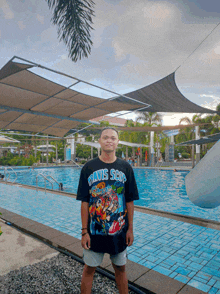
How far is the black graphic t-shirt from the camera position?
178cm

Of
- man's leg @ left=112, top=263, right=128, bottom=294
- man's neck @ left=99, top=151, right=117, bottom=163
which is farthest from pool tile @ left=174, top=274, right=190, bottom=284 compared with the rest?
man's neck @ left=99, top=151, right=117, bottom=163

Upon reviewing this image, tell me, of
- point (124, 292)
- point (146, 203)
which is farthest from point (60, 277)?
point (146, 203)

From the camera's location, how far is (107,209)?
1.79 m

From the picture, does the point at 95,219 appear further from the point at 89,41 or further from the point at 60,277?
the point at 89,41

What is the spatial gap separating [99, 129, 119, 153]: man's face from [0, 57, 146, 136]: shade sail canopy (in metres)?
3.67

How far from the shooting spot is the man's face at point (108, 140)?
73.5 inches

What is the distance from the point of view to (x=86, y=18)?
524 cm

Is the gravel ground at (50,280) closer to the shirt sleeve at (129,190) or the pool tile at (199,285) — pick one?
the pool tile at (199,285)

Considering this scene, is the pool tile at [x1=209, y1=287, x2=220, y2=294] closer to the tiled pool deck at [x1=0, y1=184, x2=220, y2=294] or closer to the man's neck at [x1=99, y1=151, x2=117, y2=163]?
the tiled pool deck at [x1=0, y1=184, x2=220, y2=294]

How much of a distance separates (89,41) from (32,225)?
Result: 14.0 feet

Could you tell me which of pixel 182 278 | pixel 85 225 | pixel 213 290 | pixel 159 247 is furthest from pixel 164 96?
pixel 85 225

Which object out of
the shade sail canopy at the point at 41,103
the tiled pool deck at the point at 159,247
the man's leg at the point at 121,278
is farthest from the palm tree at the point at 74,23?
the man's leg at the point at 121,278

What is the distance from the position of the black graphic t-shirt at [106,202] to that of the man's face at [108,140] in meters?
0.12

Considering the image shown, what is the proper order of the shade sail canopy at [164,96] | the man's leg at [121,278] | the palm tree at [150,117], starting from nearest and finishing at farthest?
the man's leg at [121,278] < the shade sail canopy at [164,96] < the palm tree at [150,117]
